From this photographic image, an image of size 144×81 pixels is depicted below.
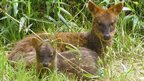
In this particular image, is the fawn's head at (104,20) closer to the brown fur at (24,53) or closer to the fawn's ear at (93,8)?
the fawn's ear at (93,8)

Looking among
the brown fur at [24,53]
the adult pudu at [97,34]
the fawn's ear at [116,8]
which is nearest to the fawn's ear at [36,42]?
the brown fur at [24,53]

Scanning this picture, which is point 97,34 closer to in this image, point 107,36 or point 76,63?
point 107,36

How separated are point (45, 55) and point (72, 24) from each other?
170cm

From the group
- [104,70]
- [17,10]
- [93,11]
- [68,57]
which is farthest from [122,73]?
[17,10]

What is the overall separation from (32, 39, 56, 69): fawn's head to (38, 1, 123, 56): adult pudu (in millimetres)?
874

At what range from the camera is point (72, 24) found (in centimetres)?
761

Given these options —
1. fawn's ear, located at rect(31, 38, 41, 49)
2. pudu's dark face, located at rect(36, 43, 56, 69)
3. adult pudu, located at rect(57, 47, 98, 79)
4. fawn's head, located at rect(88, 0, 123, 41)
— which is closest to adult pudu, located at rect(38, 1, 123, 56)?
fawn's head, located at rect(88, 0, 123, 41)

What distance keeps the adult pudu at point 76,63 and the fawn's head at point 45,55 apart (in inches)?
12.0

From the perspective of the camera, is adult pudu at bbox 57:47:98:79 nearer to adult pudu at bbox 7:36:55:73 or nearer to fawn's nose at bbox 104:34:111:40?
adult pudu at bbox 7:36:55:73

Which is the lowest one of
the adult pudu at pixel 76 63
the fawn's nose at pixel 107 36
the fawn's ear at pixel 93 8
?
the adult pudu at pixel 76 63

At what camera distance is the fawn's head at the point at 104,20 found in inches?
277

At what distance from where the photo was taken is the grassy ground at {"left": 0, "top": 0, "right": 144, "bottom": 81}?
7.11 meters

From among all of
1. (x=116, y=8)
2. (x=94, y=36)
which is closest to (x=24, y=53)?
(x=94, y=36)

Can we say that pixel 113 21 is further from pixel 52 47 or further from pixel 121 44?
pixel 52 47
